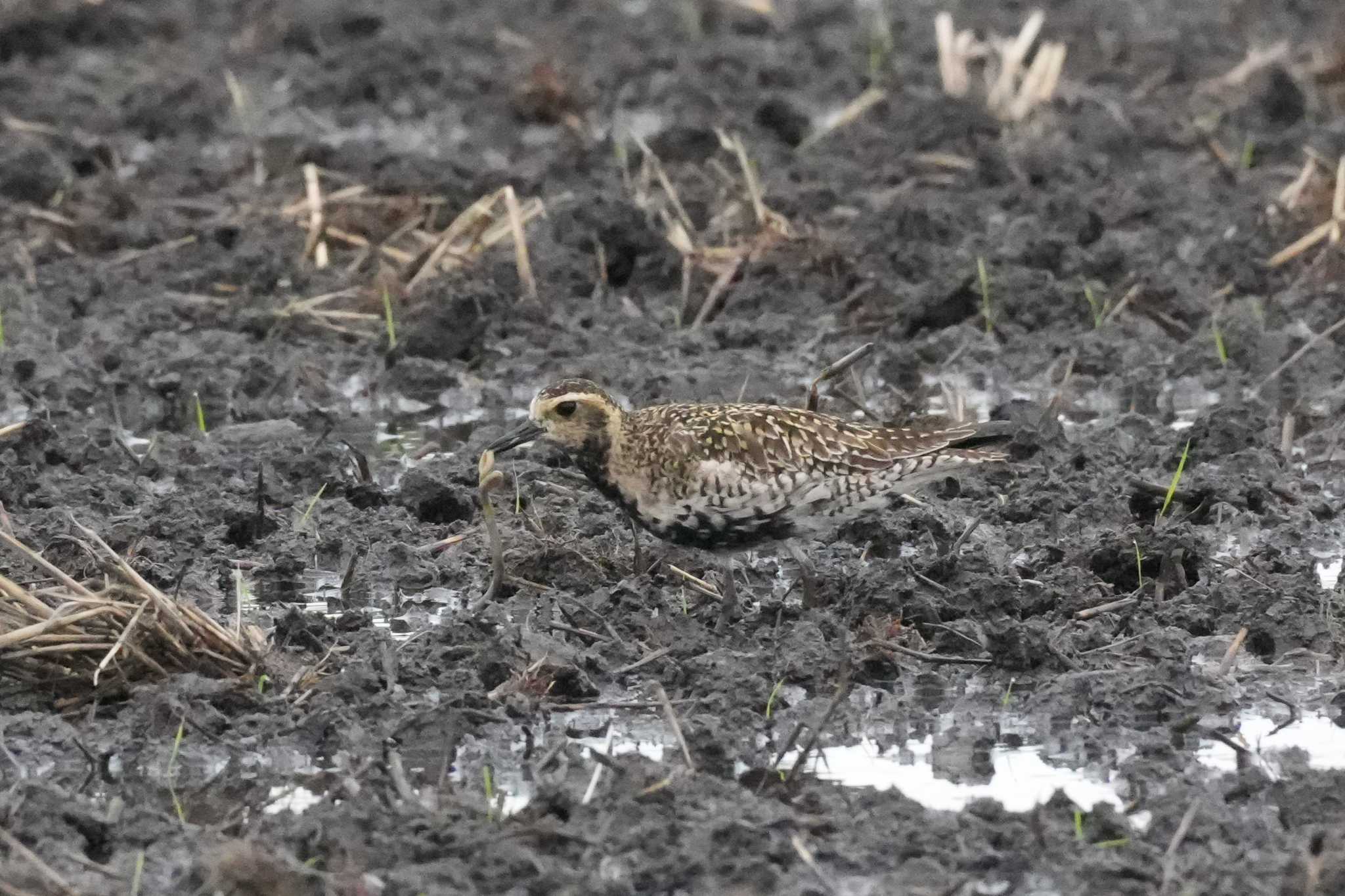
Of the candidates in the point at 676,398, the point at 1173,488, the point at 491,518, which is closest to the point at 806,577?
the point at 491,518

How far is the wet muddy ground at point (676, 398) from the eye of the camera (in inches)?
250

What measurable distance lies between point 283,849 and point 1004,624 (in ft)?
8.90

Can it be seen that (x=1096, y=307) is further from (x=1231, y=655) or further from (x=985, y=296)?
(x=1231, y=655)

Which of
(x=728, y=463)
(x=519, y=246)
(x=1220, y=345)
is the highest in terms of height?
(x=728, y=463)

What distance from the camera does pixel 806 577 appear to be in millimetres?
8195

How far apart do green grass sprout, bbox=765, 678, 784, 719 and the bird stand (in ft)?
2.32

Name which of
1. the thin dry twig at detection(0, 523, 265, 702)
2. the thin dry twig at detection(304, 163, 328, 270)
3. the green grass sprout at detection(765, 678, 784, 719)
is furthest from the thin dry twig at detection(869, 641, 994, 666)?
the thin dry twig at detection(304, 163, 328, 270)

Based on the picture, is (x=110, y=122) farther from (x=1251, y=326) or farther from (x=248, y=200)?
(x=1251, y=326)

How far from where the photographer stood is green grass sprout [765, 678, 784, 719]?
731 centimetres

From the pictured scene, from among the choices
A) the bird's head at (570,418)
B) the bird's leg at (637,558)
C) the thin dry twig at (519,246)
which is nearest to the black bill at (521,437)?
the bird's head at (570,418)

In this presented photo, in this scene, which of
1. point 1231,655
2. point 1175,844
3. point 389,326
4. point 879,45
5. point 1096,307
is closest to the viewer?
point 1175,844

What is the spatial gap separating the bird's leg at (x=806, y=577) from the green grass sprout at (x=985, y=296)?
3532 millimetres

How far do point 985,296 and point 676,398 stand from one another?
2.00 m

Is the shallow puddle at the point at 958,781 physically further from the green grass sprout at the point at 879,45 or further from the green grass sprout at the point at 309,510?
the green grass sprout at the point at 879,45
